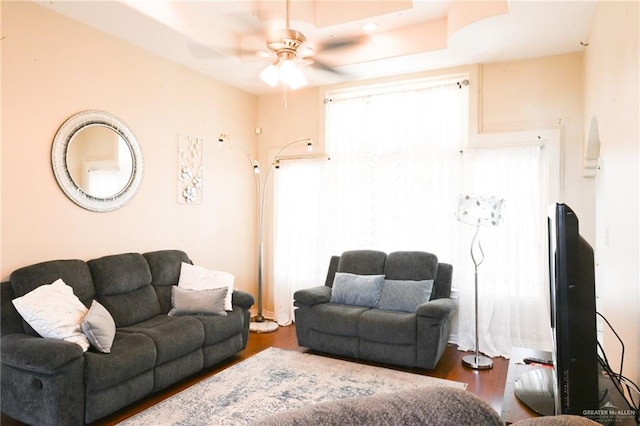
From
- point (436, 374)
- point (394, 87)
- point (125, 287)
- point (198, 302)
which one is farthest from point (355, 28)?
point (436, 374)

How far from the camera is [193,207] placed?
4.59 metres

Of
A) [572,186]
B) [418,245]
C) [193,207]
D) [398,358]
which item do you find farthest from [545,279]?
[193,207]

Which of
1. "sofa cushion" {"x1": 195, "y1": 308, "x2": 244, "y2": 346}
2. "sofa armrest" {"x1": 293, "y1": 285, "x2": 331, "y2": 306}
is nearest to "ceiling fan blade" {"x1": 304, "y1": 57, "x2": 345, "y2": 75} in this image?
"sofa armrest" {"x1": 293, "y1": 285, "x2": 331, "y2": 306}

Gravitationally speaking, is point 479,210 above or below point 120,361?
above

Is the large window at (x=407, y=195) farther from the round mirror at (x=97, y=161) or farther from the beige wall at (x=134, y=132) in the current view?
the round mirror at (x=97, y=161)

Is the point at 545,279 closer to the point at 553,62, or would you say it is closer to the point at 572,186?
the point at 572,186

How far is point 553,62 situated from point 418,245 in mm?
2252

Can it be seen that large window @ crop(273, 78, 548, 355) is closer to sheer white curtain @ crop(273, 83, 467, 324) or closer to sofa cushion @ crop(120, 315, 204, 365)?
sheer white curtain @ crop(273, 83, 467, 324)

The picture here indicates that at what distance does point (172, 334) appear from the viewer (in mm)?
3150

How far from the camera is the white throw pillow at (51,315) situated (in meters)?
2.67

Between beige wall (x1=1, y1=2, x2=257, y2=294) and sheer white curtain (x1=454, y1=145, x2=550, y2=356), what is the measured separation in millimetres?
2780

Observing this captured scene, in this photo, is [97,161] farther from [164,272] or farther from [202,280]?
[202,280]

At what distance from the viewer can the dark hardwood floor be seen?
9.54 ft

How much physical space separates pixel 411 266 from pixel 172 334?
2.39 metres
